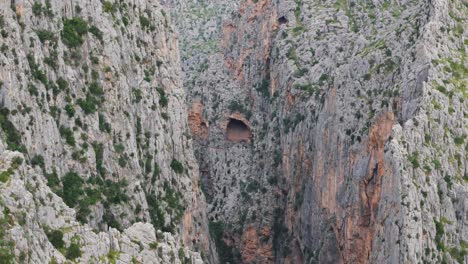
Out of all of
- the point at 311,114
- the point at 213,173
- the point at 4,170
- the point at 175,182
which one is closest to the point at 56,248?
the point at 4,170

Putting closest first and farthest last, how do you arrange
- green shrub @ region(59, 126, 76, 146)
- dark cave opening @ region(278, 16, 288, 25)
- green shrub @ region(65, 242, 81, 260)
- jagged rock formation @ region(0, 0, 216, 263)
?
green shrub @ region(65, 242, 81, 260) < jagged rock formation @ region(0, 0, 216, 263) < green shrub @ region(59, 126, 76, 146) < dark cave opening @ region(278, 16, 288, 25)

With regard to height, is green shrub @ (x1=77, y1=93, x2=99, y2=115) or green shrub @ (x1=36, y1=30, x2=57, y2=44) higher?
green shrub @ (x1=36, y1=30, x2=57, y2=44)

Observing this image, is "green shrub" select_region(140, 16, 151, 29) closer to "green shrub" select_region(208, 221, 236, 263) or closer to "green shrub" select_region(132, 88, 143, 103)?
"green shrub" select_region(132, 88, 143, 103)

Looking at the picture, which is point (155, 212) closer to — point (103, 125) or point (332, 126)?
point (103, 125)

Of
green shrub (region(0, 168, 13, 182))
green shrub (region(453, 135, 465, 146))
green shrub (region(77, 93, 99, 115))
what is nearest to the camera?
green shrub (region(0, 168, 13, 182))

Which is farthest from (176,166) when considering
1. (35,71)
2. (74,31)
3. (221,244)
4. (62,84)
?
(221,244)

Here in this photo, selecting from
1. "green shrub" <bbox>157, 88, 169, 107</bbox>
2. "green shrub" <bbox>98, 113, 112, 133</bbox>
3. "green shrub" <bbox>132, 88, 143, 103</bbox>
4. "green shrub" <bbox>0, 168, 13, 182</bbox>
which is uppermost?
"green shrub" <bbox>157, 88, 169, 107</bbox>

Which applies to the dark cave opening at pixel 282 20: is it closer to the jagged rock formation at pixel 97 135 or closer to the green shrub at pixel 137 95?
the jagged rock formation at pixel 97 135

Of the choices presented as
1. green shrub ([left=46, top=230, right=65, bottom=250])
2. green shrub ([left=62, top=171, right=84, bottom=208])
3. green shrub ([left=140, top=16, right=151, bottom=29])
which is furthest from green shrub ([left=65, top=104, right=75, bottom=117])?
green shrub ([left=46, top=230, right=65, bottom=250])
